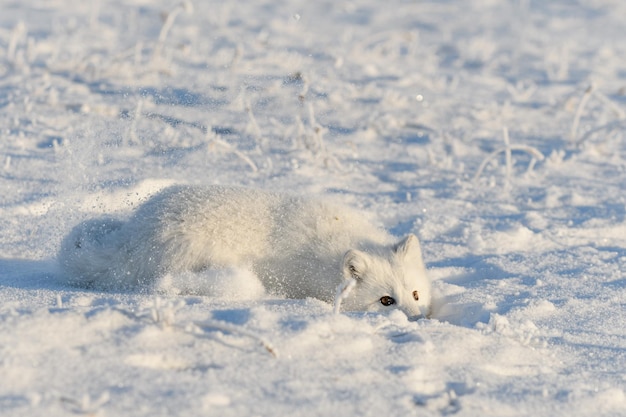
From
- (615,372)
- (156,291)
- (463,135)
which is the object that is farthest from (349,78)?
(615,372)

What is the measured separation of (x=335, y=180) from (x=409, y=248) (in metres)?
2.17

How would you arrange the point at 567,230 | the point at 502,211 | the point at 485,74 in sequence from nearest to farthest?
the point at 567,230 → the point at 502,211 → the point at 485,74

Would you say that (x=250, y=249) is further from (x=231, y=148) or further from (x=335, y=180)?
(x=335, y=180)

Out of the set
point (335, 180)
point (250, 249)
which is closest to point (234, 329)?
point (250, 249)

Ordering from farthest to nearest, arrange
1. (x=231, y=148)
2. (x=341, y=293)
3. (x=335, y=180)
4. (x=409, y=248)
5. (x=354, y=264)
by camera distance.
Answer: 1. (x=335, y=180)
2. (x=231, y=148)
3. (x=409, y=248)
4. (x=354, y=264)
5. (x=341, y=293)

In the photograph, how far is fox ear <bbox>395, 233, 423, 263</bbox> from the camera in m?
4.93

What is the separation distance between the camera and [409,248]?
4.93 meters

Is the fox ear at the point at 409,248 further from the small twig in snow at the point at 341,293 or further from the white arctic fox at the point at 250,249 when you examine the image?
the small twig in snow at the point at 341,293

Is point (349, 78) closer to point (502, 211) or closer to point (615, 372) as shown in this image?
point (502, 211)

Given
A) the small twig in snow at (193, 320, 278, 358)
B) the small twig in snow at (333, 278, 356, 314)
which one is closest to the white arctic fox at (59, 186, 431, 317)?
the small twig in snow at (333, 278, 356, 314)

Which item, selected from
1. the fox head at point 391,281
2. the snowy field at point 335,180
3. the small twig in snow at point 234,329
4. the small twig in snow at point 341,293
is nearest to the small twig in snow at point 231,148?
the snowy field at point 335,180

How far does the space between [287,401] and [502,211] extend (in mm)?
3964

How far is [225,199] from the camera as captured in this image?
495 centimetres

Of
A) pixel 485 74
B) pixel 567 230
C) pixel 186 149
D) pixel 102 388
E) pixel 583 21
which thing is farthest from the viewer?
pixel 583 21
